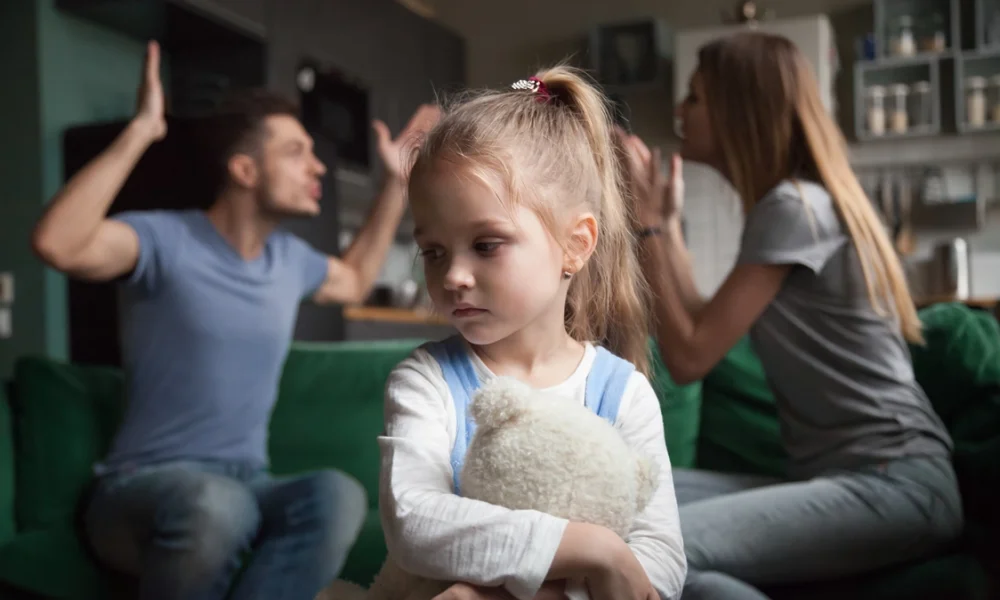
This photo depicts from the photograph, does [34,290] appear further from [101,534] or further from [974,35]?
[974,35]

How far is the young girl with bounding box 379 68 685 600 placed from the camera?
43cm

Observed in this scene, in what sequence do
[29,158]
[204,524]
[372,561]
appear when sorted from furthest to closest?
1. [29,158]
2. [204,524]
3. [372,561]

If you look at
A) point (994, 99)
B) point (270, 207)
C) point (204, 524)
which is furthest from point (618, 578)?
point (994, 99)

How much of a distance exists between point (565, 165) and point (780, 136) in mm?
Result: 520

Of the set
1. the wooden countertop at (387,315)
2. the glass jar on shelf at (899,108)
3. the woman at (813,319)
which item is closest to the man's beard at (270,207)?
the woman at (813,319)

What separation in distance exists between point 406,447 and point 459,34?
13.8 feet

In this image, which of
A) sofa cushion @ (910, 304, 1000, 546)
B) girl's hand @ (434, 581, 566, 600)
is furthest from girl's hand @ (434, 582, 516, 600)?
sofa cushion @ (910, 304, 1000, 546)

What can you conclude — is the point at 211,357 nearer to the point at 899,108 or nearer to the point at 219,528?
the point at 219,528

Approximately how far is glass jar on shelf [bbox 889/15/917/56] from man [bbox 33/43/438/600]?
114 inches

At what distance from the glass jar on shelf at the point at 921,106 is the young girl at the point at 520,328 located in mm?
3473

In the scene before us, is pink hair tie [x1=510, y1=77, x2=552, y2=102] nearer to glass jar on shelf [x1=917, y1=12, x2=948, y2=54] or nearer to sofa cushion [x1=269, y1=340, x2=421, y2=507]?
sofa cushion [x1=269, y1=340, x2=421, y2=507]

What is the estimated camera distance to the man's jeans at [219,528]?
40.6 inches

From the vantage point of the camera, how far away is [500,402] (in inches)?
17.3

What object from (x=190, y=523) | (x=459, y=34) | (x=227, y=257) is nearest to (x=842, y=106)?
(x=459, y=34)
